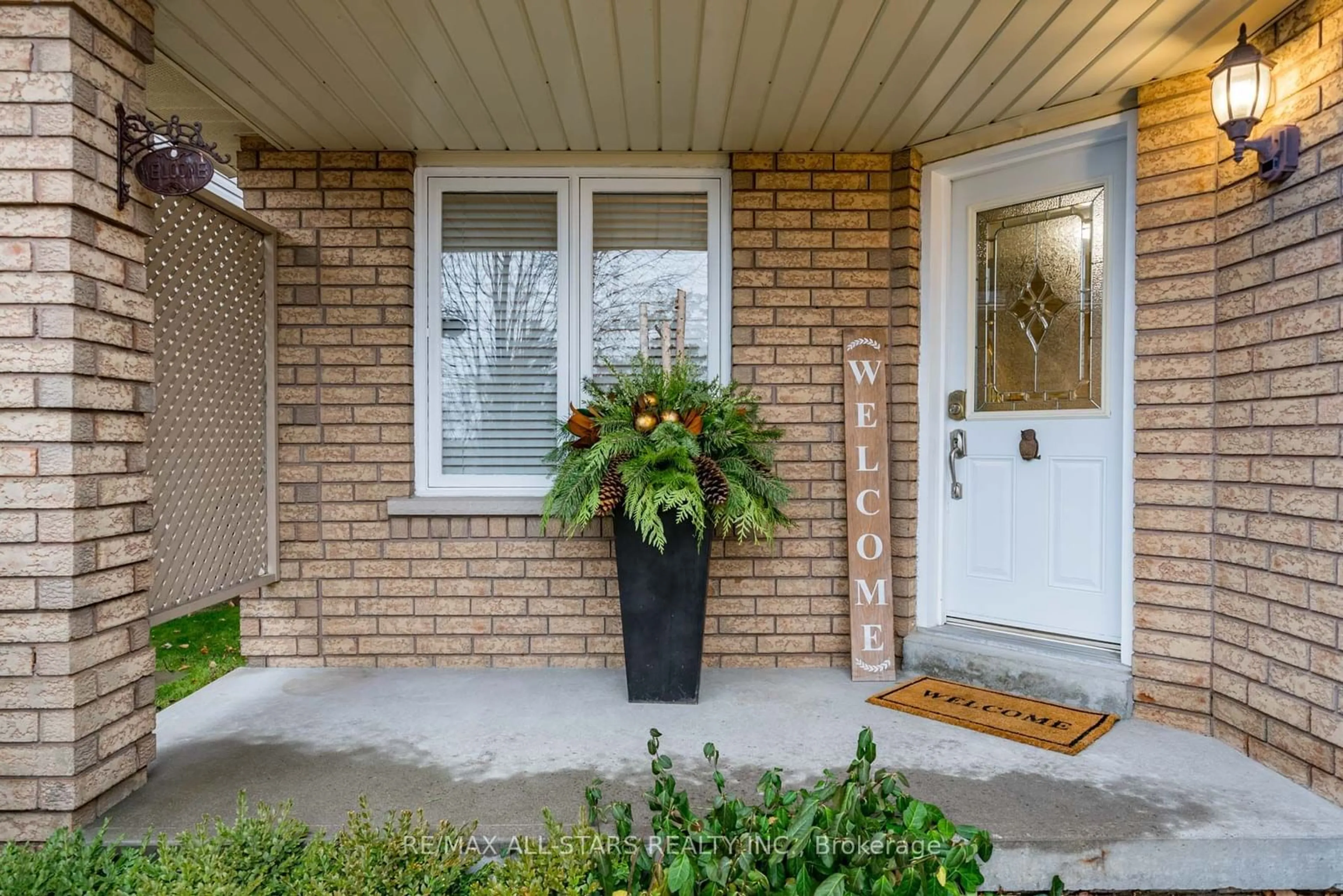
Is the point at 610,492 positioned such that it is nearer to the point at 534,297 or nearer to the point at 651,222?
the point at 534,297

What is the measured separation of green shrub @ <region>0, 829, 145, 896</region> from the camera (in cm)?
148

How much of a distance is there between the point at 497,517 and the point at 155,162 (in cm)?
173

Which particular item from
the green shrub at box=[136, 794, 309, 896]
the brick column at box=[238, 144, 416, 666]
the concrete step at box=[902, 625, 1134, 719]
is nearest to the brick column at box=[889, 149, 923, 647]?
the concrete step at box=[902, 625, 1134, 719]

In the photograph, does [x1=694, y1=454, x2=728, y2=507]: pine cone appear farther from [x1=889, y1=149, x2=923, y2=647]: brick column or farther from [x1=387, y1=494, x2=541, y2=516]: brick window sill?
[x1=889, y1=149, x2=923, y2=647]: brick column

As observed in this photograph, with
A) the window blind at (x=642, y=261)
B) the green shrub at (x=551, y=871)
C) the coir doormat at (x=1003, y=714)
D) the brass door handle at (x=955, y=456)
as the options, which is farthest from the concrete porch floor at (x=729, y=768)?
the window blind at (x=642, y=261)

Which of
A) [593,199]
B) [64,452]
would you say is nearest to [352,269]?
[593,199]

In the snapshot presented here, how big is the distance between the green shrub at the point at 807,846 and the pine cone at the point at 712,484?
1103 mm

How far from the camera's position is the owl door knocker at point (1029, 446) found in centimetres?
293

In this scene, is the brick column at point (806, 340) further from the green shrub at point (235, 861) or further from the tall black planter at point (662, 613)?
the green shrub at point (235, 861)

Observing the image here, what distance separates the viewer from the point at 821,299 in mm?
3182

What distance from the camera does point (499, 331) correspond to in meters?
3.29

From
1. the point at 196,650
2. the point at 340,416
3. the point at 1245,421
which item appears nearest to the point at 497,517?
the point at 340,416

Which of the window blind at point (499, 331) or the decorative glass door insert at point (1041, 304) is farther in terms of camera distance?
the window blind at point (499, 331)

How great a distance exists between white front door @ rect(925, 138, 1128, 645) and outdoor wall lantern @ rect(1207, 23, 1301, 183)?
478 mm
